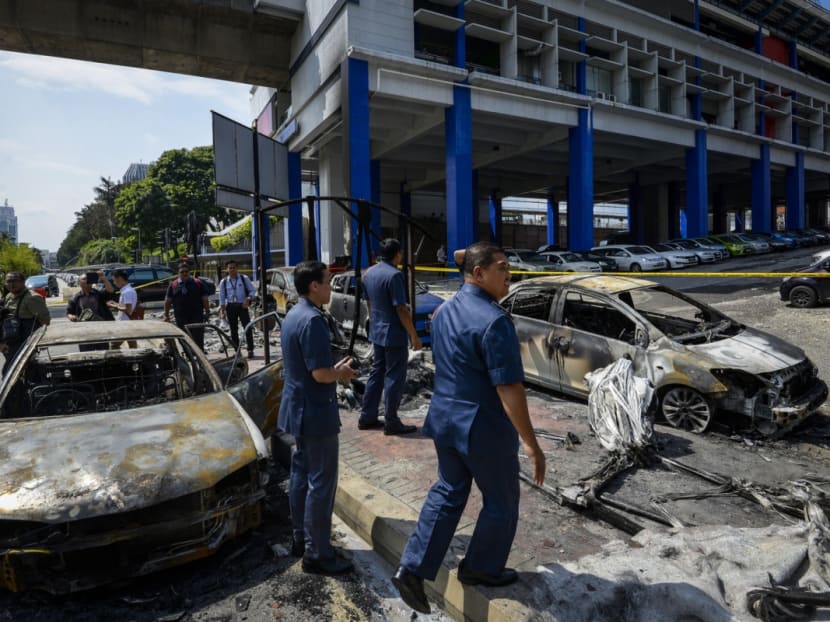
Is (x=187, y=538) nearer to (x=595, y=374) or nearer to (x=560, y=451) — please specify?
(x=560, y=451)

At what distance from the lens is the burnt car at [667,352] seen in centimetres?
470

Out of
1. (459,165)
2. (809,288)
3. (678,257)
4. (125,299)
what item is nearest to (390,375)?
(125,299)

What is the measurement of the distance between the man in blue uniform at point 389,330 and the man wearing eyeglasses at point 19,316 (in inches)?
185

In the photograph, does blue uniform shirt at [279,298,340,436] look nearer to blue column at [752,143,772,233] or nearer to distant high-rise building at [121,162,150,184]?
blue column at [752,143,772,233]

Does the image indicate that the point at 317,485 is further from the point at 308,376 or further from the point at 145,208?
the point at 145,208

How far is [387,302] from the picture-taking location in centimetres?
481

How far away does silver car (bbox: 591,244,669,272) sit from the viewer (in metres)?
21.9

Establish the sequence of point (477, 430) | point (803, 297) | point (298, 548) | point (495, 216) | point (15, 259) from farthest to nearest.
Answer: point (495, 216) < point (15, 259) < point (803, 297) < point (298, 548) < point (477, 430)

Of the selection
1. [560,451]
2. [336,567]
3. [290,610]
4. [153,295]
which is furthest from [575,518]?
[153,295]

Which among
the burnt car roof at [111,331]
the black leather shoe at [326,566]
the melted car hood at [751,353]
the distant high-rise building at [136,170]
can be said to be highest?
the distant high-rise building at [136,170]

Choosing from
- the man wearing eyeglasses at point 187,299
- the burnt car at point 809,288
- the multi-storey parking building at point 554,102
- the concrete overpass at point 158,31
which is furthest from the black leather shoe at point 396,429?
the concrete overpass at point 158,31

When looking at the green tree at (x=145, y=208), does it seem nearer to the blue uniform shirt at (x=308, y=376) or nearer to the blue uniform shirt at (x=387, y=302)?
the blue uniform shirt at (x=387, y=302)

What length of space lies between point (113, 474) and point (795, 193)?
44091 mm

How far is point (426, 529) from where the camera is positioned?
2.44 meters
